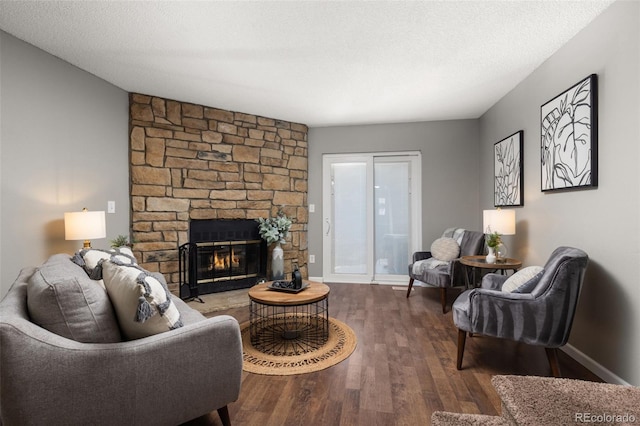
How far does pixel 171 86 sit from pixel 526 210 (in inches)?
155

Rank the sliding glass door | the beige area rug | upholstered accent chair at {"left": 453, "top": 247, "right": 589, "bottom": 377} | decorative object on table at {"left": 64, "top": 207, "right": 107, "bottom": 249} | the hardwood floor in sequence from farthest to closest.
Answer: the sliding glass door → the beige area rug → decorative object on table at {"left": 64, "top": 207, "right": 107, "bottom": 249} → upholstered accent chair at {"left": 453, "top": 247, "right": 589, "bottom": 377} → the hardwood floor

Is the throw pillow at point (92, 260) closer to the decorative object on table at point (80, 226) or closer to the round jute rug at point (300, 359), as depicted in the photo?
the decorative object on table at point (80, 226)

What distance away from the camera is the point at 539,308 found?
6.45ft

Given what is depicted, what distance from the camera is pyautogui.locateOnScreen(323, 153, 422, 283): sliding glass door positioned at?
4766 millimetres

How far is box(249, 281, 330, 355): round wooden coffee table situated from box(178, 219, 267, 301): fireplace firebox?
103 cm

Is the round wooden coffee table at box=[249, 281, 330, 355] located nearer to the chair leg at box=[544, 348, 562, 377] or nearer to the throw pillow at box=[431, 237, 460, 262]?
the chair leg at box=[544, 348, 562, 377]

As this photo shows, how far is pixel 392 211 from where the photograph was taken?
4785 millimetres

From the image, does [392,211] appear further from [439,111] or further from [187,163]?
[187,163]

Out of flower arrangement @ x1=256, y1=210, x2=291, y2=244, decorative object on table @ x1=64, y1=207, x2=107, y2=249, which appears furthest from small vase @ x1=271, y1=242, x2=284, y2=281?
decorative object on table @ x1=64, y1=207, x2=107, y2=249

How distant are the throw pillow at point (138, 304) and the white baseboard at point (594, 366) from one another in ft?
8.75

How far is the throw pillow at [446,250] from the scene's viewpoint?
3.85 metres

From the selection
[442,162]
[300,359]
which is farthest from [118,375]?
[442,162]

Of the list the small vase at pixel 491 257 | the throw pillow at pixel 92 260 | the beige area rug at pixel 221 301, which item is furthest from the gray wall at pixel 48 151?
the small vase at pixel 491 257

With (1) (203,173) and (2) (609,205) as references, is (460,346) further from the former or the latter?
(1) (203,173)
